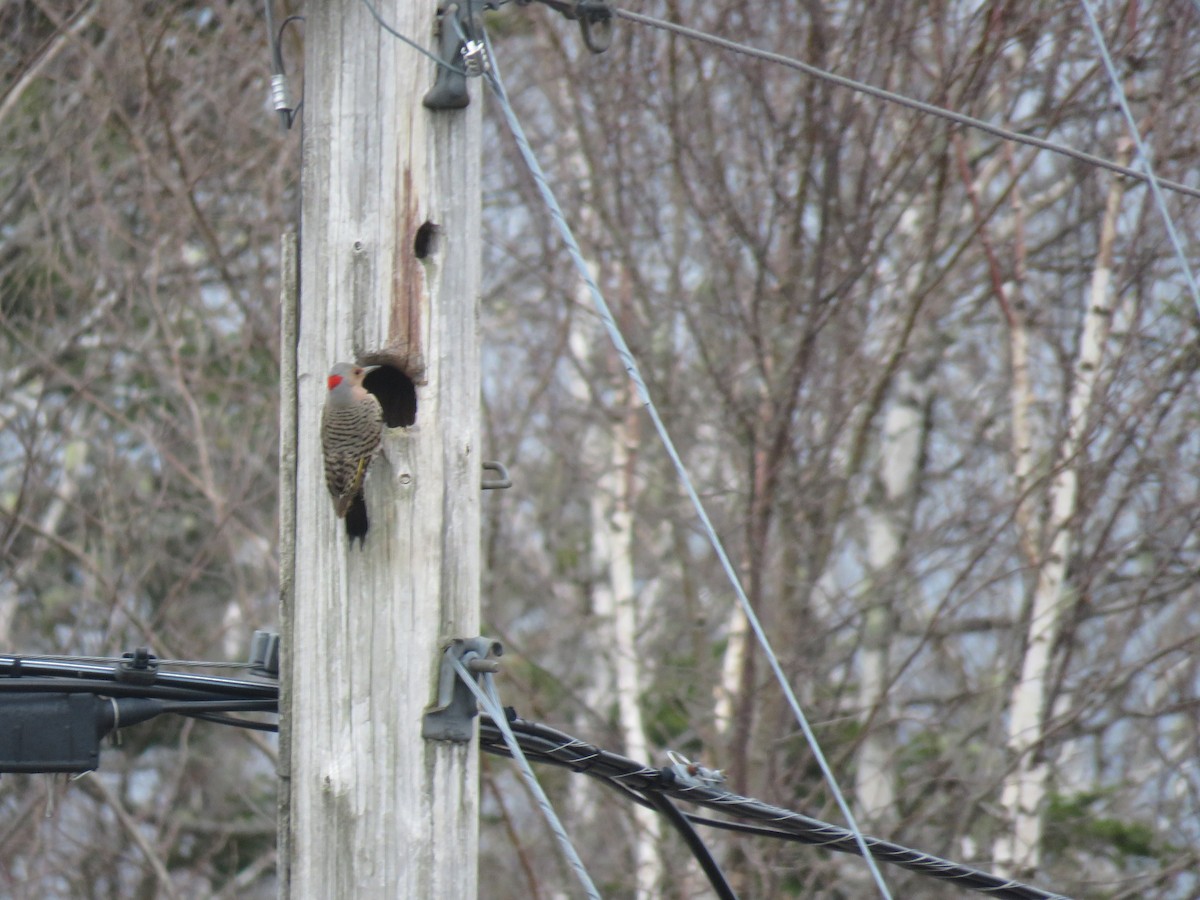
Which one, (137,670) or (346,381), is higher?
(346,381)

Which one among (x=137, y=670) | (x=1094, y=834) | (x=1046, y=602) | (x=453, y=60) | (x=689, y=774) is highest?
(x=1046, y=602)

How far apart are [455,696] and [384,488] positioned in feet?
1.63

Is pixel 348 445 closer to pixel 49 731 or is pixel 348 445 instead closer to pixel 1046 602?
pixel 49 731

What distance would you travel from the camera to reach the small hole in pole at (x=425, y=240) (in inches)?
155

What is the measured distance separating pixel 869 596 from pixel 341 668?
688cm

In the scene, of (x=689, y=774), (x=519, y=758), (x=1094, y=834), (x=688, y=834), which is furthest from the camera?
(x=1094, y=834)

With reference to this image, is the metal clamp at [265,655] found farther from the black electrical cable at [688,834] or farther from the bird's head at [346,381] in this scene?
the black electrical cable at [688,834]

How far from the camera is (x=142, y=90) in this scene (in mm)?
10836

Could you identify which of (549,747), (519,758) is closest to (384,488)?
(519,758)

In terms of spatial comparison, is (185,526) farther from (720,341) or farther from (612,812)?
(720,341)

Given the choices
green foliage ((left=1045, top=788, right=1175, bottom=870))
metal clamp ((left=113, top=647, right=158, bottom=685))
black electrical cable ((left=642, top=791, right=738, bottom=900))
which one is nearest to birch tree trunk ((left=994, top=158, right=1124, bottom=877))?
green foliage ((left=1045, top=788, right=1175, bottom=870))

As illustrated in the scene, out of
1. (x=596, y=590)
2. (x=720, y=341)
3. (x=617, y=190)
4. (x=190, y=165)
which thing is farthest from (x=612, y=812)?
(x=190, y=165)

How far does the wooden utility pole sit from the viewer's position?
378cm

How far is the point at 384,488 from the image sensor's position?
3869 mm
